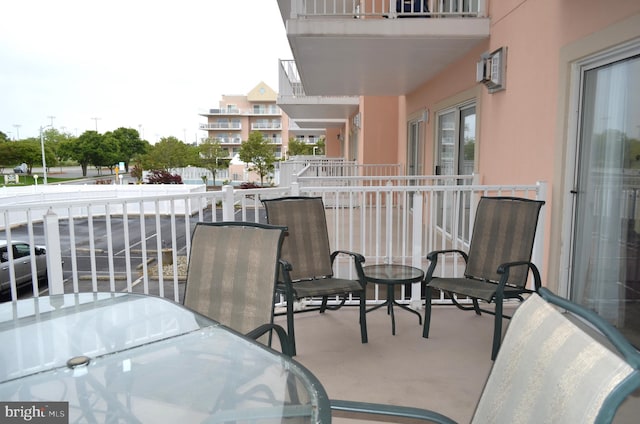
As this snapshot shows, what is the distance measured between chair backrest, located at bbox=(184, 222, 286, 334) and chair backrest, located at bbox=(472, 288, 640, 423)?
1.31m

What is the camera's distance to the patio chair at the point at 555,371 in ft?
2.57

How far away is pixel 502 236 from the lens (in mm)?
3453

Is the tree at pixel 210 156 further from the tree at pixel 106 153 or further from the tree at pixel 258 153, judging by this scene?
the tree at pixel 106 153

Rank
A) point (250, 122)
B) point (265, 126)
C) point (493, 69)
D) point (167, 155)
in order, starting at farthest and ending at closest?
1. point (250, 122)
2. point (265, 126)
3. point (167, 155)
4. point (493, 69)

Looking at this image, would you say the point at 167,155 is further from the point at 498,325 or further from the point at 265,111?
the point at 498,325

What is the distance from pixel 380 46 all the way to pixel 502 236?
293 centimetres

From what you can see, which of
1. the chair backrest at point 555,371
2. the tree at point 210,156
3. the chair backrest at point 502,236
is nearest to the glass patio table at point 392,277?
the chair backrest at point 502,236

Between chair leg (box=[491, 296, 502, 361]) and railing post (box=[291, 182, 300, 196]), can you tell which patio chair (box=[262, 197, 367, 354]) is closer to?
railing post (box=[291, 182, 300, 196])

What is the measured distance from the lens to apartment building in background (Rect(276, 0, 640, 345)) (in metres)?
2.89

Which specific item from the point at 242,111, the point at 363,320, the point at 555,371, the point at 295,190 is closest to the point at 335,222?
the point at 295,190

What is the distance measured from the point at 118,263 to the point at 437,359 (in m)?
16.5

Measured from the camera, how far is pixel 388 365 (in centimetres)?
292

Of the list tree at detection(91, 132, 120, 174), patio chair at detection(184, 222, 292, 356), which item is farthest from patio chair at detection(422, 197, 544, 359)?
tree at detection(91, 132, 120, 174)

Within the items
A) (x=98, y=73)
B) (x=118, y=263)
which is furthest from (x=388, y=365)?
(x=98, y=73)
